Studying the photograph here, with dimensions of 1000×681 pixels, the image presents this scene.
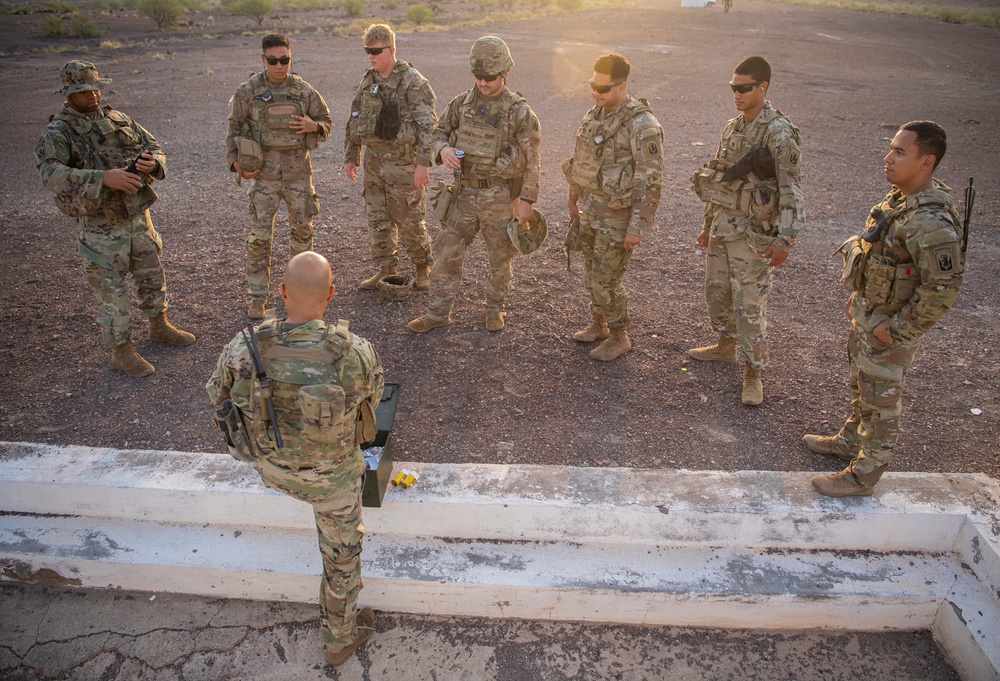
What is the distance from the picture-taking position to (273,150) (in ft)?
18.2

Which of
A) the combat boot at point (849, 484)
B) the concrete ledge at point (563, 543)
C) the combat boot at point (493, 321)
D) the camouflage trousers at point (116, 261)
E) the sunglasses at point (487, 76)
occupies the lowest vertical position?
the concrete ledge at point (563, 543)

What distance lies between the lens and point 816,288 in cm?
633

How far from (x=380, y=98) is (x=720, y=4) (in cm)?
4320

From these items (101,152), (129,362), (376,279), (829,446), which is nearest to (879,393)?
(829,446)

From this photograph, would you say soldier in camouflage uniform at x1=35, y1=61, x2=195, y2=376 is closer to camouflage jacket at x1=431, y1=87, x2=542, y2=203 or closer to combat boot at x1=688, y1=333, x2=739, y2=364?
camouflage jacket at x1=431, y1=87, x2=542, y2=203

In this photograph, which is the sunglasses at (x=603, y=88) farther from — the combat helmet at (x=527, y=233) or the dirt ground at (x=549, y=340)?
the dirt ground at (x=549, y=340)

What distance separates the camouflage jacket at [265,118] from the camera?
5453 mm

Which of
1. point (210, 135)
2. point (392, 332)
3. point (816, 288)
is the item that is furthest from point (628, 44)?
point (392, 332)

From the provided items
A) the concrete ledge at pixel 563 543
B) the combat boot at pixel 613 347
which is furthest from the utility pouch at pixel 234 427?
the combat boot at pixel 613 347

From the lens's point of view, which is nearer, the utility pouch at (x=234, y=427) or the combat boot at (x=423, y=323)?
the utility pouch at (x=234, y=427)

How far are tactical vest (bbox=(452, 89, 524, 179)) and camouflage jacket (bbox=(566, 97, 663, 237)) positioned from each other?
59cm

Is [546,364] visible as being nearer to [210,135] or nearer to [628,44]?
[210,135]

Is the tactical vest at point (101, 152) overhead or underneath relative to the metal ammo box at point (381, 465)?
overhead

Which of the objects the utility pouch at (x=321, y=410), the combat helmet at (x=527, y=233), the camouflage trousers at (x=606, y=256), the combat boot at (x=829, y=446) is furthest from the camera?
the combat helmet at (x=527, y=233)
